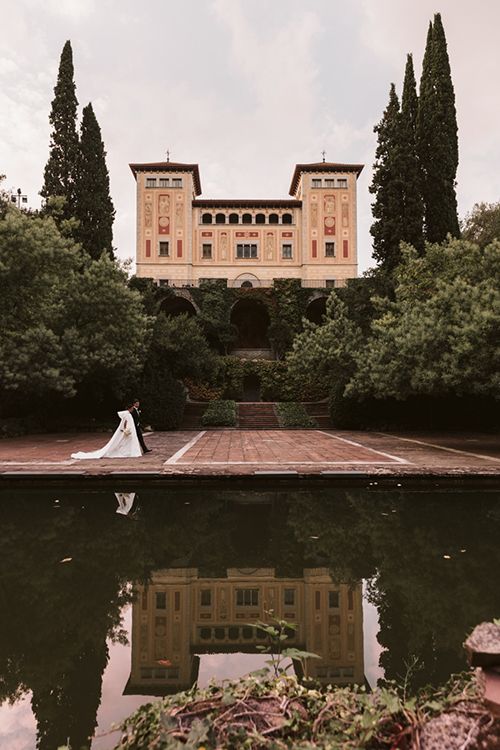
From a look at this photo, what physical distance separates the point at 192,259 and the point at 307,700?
1713 inches

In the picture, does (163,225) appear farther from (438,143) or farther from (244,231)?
(438,143)

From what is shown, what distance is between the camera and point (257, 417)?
2456cm

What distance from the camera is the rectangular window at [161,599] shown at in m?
3.67

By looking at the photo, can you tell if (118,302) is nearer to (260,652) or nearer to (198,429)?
(198,429)

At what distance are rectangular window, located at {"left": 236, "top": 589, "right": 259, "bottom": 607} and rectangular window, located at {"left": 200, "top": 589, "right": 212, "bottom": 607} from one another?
0.20 meters

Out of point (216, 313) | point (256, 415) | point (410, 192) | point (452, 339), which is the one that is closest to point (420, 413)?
point (256, 415)

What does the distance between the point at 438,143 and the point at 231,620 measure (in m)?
24.3

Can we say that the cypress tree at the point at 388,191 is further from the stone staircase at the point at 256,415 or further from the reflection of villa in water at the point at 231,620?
the reflection of villa in water at the point at 231,620

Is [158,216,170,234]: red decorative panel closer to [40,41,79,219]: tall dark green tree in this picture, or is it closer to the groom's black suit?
[40,41,79,219]: tall dark green tree

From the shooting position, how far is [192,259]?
4388 cm

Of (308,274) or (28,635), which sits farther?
(308,274)

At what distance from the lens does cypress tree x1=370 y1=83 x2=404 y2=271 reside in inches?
909

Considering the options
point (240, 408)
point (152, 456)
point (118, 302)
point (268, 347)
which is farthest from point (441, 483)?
point (268, 347)

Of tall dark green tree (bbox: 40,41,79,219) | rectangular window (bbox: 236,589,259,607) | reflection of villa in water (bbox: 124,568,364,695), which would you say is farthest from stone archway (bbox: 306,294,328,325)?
rectangular window (bbox: 236,589,259,607)
